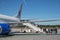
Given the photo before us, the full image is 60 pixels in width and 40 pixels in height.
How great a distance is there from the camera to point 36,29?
151 ft

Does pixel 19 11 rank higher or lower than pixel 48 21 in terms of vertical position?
higher

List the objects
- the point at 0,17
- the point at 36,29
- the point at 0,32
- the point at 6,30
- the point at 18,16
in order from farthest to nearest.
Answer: the point at 36,29 < the point at 18,16 < the point at 0,17 < the point at 6,30 < the point at 0,32

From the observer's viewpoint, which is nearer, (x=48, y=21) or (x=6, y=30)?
(x=6, y=30)

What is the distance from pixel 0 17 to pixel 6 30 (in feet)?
12.8

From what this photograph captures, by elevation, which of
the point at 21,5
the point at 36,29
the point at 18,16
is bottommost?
the point at 36,29

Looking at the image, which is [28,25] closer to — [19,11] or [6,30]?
[19,11]

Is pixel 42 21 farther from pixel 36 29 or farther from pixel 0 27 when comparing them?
pixel 36 29

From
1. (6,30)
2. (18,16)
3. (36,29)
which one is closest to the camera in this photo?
(6,30)

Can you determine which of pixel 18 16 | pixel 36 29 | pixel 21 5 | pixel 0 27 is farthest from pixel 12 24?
pixel 36 29

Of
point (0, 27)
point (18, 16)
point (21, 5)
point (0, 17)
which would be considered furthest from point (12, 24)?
point (21, 5)

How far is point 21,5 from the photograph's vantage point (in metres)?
42.9

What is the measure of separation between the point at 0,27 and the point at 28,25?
24.3m

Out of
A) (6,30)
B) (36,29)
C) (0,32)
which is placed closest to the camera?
(0,32)

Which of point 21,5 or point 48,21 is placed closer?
point 48,21
